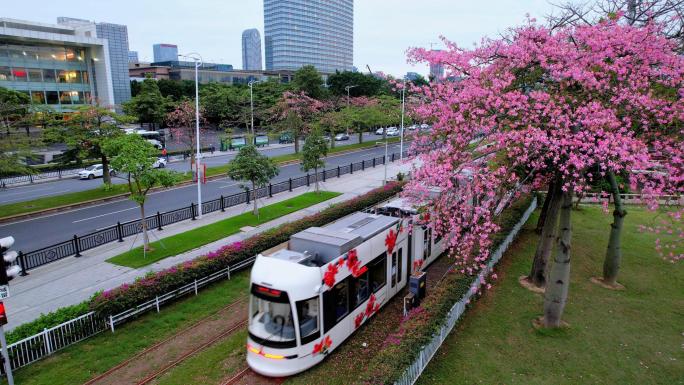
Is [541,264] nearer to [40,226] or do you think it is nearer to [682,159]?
[682,159]

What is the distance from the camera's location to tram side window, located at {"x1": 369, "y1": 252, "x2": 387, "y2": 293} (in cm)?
1265

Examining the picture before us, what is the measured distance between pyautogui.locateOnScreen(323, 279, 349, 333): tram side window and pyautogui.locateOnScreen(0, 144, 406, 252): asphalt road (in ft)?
55.1

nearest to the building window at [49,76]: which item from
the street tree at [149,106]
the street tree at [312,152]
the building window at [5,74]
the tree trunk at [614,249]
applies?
the building window at [5,74]

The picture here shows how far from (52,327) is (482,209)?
1196 centimetres

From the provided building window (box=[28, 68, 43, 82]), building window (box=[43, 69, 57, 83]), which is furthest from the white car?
building window (box=[28, 68, 43, 82])

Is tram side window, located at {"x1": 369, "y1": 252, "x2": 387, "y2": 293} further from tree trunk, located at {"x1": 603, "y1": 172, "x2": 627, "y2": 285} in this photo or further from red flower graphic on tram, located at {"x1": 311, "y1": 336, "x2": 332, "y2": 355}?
tree trunk, located at {"x1": 603, "y1": 172, "x2": 627, "y2": 285}

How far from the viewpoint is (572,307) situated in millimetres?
13930

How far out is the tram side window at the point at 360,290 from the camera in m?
11.6

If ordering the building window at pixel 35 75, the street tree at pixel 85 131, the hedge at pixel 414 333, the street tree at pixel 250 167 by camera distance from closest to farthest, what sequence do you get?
the hedge at pixel 414 333, the street tree at pixel 250 167, the street tree at pixel 85 131, the building window at pixel 35 75

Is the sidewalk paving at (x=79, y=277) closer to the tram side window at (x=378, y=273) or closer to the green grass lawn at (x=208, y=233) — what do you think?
the green grass lawn at (x=208, y=233)

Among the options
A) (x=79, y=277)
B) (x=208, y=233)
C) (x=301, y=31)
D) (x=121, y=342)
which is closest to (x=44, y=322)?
(x=121, y=342)

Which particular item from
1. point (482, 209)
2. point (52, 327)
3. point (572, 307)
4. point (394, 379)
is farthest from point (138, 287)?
point (572, 307)

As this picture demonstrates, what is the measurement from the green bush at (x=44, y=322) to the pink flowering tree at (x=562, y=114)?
420 inches

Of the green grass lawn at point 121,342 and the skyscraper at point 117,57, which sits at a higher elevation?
the skyscraper at point 117,57
